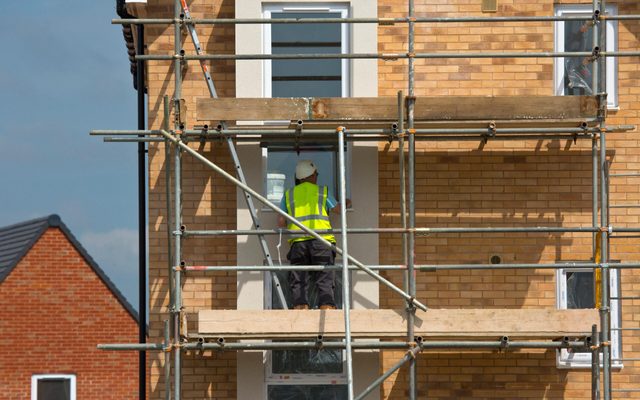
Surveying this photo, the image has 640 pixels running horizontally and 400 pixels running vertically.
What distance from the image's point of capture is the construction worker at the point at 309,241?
569 inches

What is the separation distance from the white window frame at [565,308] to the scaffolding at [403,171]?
0.39m

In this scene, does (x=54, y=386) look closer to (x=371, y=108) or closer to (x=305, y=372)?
(x=305, y=372)

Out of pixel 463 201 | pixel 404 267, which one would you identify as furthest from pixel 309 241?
pixel 463 201

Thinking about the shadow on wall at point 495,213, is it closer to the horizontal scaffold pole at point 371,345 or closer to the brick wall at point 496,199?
the brick wall at point 496,199

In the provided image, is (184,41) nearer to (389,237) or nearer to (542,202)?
(389,237)

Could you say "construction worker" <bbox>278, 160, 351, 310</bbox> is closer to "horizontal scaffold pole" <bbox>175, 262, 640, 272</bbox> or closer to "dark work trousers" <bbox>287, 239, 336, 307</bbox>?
"dark work trousers" <bbox>287, 239, 336, 307</bbox>

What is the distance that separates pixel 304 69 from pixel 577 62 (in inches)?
123

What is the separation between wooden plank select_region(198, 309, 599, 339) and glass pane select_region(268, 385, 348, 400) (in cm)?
134

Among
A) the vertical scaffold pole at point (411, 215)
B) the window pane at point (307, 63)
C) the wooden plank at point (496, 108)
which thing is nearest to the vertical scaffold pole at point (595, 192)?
the wooden plank at point (496, 108)

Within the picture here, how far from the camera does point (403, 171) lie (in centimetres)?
1434

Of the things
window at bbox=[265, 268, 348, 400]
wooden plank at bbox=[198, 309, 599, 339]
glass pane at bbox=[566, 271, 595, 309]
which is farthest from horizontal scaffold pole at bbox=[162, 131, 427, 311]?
glass pane at bbox=[566, 271, 595, 309]

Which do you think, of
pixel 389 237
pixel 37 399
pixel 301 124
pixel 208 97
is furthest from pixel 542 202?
pixel 37 399

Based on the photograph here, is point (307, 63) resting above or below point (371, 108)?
above

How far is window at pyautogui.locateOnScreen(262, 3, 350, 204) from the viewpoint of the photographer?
50.4 ft
